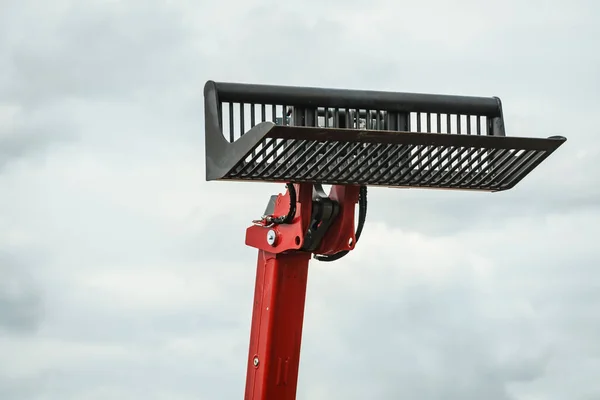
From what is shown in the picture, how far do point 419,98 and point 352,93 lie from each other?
0.45m

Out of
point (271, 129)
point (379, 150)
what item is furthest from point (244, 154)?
point (379, 150)

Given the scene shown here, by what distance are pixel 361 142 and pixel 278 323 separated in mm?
1520

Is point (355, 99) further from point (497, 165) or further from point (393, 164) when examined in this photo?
point (497, 165)

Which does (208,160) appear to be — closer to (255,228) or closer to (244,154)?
(244,154)

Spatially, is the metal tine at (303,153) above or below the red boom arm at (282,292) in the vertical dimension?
above

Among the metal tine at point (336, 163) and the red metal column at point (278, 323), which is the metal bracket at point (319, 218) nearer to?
the red metal column at point (278, 323)

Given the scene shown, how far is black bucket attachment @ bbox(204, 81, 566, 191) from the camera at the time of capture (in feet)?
20.4

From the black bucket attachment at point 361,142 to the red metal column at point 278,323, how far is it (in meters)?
0.87

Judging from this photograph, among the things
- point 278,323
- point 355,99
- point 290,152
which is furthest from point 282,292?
point 355,99

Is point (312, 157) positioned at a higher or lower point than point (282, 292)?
higher

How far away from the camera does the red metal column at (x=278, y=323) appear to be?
7.17 m

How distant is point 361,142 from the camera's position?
619 cm

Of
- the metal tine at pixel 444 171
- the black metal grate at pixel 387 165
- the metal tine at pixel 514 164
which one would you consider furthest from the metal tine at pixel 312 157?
the metal tine at pixel 514 164

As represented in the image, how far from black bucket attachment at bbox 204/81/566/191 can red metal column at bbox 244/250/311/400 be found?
87cm
